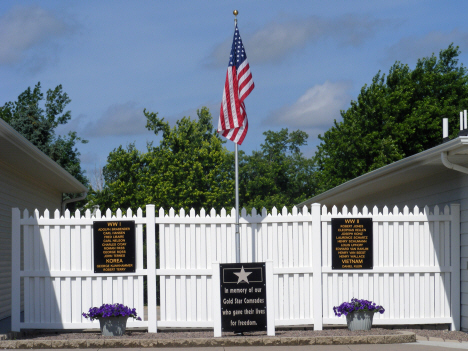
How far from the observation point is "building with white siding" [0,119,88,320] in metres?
11.6

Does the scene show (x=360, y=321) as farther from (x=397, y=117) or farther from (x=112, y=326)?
(x=397, y=117)

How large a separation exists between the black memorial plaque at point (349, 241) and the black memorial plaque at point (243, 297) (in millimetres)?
1641

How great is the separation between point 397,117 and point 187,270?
28.0m

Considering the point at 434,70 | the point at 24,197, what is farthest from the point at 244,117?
the point at 434,70

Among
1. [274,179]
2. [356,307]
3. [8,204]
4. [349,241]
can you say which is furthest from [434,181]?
[274,179]

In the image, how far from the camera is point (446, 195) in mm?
11219

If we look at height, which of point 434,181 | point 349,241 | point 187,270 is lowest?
point 187,270

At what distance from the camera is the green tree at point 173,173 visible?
39.8 meters

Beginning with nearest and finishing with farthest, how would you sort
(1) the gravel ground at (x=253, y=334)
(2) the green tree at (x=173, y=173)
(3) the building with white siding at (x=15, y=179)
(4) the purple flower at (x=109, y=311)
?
(1) the gravel ground at (x=253, y=334), (4) the purple flower at (x=109, y=311), (3) the building with white siding at (x=15, y=179), (2) the green tree at (x=173, y=173)

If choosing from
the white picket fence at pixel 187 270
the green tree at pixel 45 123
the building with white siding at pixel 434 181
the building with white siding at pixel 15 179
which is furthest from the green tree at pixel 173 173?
the white picket fence at pixel 187 270

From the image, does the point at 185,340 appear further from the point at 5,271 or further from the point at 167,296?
the point at 5,271

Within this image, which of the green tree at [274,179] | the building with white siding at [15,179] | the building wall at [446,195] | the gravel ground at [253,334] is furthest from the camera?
the green tree at [274,179]

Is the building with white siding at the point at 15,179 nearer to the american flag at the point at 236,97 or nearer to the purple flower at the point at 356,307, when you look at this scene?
the american flag at the point at 236,97

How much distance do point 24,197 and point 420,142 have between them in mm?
25633
